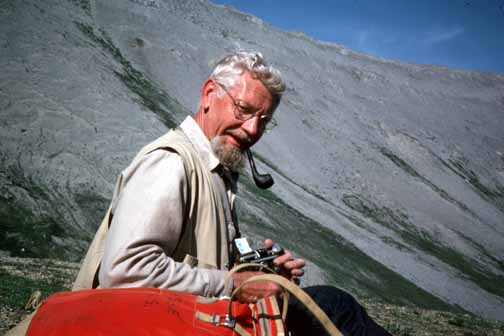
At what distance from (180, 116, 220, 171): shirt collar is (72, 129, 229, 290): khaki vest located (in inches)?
5.1

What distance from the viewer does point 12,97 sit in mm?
22375

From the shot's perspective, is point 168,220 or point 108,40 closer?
point 168,220

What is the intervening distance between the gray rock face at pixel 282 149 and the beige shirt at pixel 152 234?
5.32 feet

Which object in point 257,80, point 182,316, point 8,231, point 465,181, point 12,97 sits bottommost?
point 8,231

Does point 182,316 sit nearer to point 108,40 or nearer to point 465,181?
point 108,40

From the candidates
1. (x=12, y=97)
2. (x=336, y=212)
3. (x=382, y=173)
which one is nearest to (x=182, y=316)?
(x=12, y=97)

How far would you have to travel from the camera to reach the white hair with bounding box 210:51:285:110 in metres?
2.92

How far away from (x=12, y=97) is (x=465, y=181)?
200 ft

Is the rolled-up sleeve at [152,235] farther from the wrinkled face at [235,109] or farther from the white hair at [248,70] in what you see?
the white hair at [248,70]

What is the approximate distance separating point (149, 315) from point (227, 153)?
1.32 meters

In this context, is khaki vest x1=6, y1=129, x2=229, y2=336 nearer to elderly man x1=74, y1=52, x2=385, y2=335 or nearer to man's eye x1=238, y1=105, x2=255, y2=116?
elderly man x1=74, y1=52, x2=385, y2=335

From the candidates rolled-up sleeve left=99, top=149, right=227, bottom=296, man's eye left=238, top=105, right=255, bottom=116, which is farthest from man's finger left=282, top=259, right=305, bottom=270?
man's eye left=238, top=105, right=255, bottom=116

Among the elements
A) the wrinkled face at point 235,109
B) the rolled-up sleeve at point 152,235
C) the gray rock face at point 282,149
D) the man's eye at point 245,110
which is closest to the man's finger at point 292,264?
the rolled-up sleeve at point 152,235

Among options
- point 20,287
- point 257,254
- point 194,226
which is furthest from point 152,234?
point 20,287
